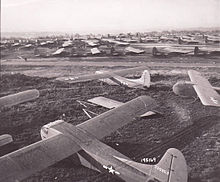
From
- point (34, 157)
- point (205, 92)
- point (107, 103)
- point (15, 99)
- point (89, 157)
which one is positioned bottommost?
point (89, 157)

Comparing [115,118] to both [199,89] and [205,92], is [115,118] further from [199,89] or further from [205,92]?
[199,89]

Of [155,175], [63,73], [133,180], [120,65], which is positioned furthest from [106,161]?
[120,65]

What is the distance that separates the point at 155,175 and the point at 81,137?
3.72 m

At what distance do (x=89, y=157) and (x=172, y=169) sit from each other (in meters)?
3.47

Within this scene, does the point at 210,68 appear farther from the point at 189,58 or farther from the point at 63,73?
the point at 63,73

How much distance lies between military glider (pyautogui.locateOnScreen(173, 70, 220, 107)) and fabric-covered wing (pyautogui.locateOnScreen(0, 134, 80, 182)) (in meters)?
7.49

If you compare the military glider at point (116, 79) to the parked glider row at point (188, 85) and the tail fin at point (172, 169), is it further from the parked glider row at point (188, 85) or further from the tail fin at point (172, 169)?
the tail fin at point (172, 169)

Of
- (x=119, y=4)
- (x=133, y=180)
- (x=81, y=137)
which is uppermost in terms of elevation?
(x=119, y=4)

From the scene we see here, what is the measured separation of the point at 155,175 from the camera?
317 inches

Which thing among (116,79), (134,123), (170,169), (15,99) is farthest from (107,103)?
(170,169)

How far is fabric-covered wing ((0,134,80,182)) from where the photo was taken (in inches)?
314

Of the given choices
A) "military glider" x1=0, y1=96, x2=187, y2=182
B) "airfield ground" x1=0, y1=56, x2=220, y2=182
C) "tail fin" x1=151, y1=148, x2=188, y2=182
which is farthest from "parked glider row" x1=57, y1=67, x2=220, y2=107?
"tail fin" x1=151, y1=148, x2=188, y2=182

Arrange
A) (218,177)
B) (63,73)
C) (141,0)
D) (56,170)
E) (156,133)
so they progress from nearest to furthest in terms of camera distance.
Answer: (218,177), (56,170), (156,133), (141,0), (63,73)

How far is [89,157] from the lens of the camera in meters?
9.79
